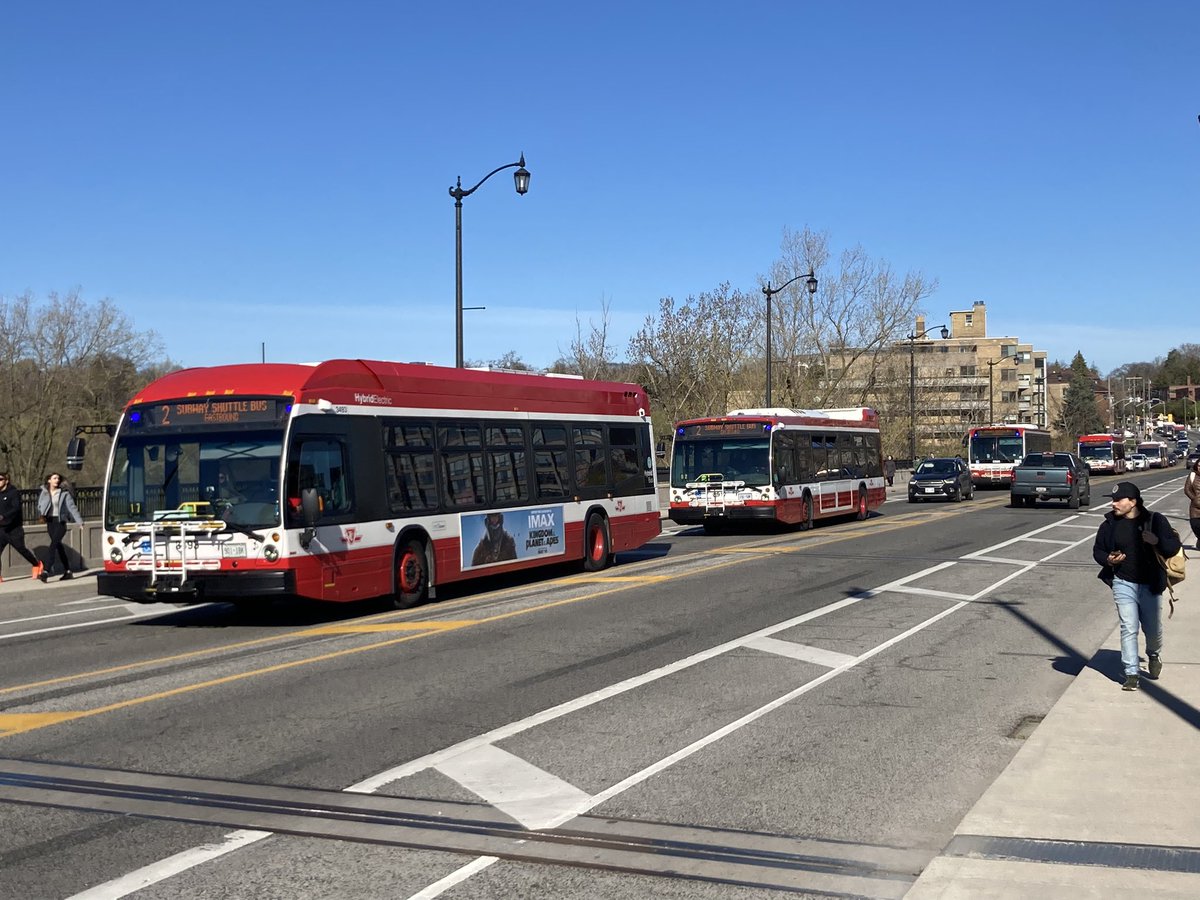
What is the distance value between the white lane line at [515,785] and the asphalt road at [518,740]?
3 centimetres

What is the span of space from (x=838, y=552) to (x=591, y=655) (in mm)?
13135

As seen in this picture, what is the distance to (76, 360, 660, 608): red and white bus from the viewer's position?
13.9m

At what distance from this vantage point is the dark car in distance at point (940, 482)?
49.9 metres

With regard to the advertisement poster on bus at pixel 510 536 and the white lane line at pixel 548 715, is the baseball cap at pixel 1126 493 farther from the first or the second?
the advertisement poster on bus at pixel 510 536

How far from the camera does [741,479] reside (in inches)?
1199

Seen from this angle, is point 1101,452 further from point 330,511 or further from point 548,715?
point 548,715

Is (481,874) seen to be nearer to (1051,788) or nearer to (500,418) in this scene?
(1051,788)

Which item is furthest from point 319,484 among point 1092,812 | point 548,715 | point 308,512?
point 1092,812

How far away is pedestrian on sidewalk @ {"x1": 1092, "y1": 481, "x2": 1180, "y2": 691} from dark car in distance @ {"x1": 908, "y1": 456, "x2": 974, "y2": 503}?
40.7 m

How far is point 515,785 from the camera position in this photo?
7.37 metres

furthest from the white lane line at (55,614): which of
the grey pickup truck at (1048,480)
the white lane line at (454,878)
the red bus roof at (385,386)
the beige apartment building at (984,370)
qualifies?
the beige apartment building at (984,370)

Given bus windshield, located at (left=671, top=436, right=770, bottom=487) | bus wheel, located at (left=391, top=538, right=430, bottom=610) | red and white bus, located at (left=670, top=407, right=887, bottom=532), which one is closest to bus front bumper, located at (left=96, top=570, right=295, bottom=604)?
bus wheel, located at (left=391, top=538, right=430, bottom=610)

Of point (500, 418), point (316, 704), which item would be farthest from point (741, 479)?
point (316, 704)

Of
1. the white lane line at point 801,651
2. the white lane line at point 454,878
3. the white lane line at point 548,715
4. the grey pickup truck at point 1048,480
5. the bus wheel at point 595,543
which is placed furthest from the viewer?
the grey pickup truck at point 1048,480
